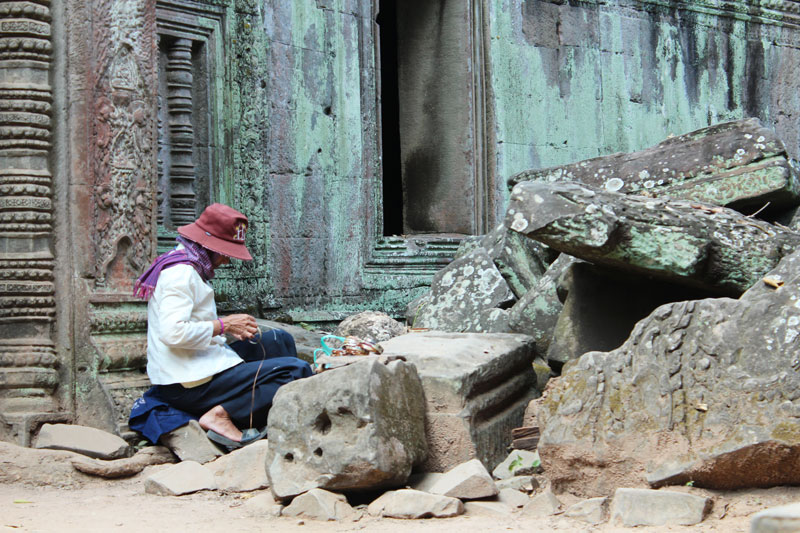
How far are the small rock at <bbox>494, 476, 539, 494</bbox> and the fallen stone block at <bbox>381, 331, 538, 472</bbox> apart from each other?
196 millimetres

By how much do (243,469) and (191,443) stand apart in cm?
55

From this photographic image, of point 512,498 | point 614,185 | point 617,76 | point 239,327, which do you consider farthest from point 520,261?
point 617,76

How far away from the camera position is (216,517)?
3707mm

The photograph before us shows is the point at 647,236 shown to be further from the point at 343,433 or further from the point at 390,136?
→ the point at 390,136

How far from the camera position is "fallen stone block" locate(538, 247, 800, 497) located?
3.38 m

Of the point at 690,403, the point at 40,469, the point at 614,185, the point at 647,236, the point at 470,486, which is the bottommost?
the point at 40,469

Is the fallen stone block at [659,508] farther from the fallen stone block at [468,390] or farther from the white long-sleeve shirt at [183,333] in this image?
the white long-sleeve shirt at [183,333]

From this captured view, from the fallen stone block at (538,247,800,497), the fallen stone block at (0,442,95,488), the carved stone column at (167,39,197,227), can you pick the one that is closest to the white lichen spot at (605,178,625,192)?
the fallen stone block at (538,247,800,497)

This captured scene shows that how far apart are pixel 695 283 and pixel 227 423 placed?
2249mm

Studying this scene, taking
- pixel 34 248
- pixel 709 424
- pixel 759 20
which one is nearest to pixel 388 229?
pixel 759 20

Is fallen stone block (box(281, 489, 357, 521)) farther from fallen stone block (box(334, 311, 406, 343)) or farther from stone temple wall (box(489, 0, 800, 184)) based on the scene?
stone temple wall (box(489, 0, 800, 184))

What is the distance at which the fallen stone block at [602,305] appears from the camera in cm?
482

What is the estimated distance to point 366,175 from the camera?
8.00 m

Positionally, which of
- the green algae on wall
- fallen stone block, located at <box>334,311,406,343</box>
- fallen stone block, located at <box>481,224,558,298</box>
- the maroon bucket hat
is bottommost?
fallen stone block, located at <box>334,311,406,343</box>
